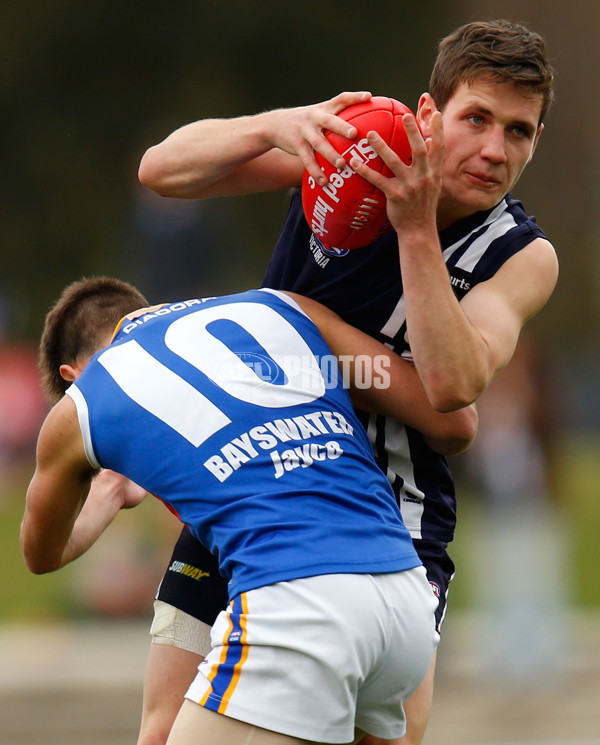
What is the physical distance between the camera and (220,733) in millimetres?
2607

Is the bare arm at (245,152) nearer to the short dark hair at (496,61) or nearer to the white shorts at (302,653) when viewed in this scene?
the short dark hair at (496,61)

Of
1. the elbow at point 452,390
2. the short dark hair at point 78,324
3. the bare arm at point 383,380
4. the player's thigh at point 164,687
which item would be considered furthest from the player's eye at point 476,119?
the player's thigh at point 164,687

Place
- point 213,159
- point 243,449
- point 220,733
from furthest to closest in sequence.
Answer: point 213,159
point 243,449
point 220,733

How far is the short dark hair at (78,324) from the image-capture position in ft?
12.2

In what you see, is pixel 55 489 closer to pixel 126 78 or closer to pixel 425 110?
pixel 425 110

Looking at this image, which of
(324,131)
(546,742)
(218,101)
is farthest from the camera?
(218,101)

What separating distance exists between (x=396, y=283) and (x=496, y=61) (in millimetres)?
710

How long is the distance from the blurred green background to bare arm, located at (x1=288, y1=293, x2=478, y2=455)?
53.3 ft

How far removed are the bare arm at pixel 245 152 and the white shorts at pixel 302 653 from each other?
1.09m

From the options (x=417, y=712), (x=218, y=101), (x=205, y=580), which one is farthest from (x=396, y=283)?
(x=218, y=101)

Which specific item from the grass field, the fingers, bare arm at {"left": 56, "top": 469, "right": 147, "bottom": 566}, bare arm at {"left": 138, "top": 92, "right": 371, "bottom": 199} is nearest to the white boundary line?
the grass field

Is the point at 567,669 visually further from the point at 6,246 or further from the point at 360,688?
the point at 6,246

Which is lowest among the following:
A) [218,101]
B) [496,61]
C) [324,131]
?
[324,131]

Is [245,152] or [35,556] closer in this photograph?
[35,556]
